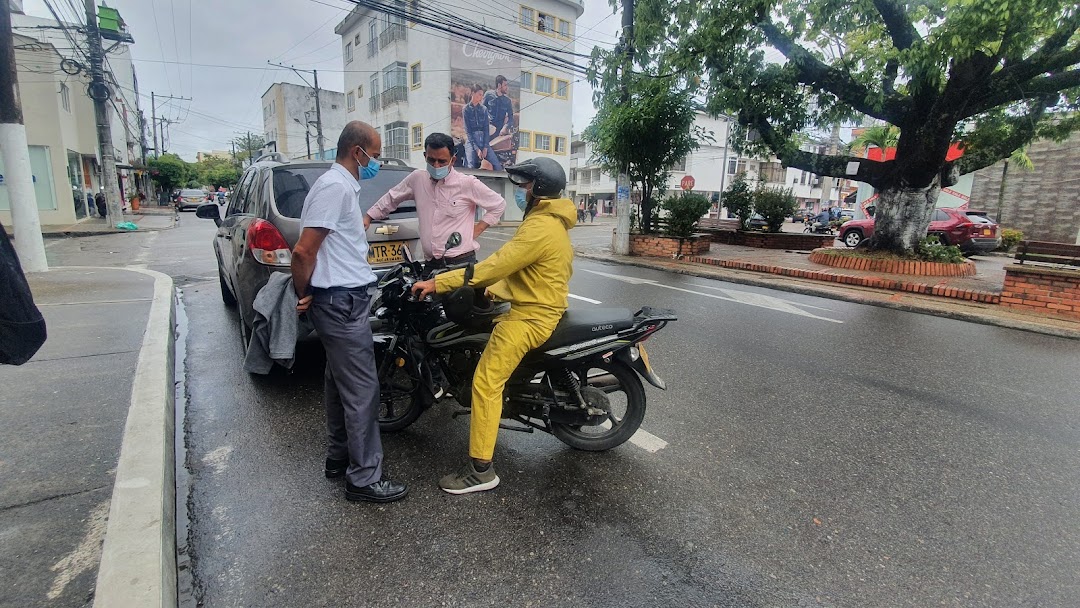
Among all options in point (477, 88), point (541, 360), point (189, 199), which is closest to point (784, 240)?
point (541, 360)

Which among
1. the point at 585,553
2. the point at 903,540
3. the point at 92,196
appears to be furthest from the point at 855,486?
the point at 92,196

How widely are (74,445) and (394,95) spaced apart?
33.9m

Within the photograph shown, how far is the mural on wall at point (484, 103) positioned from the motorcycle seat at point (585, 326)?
29053 millimetres

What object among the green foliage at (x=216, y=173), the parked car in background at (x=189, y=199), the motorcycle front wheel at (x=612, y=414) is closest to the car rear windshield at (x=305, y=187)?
the motorcycle front wheel at (x=612, y=414)

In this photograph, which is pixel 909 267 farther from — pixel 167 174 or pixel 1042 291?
pixel 167 174

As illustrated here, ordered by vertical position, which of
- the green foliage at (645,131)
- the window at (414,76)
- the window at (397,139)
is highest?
the window at (414,76)

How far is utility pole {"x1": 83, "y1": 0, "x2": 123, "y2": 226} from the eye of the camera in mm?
17719

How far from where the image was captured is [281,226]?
154 inches

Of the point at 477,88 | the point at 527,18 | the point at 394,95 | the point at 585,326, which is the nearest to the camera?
the point at 585,326

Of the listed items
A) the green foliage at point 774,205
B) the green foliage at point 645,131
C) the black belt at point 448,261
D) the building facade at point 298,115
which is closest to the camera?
the black belt at point 448,261

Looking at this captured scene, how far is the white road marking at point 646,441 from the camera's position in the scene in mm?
3281

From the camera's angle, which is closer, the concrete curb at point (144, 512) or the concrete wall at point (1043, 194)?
the concrete curb at point (144, 512)

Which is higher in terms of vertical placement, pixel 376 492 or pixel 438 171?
pixel 438 171

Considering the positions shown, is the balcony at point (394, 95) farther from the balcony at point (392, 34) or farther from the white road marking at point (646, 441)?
the white road marking at point (646, 441)
